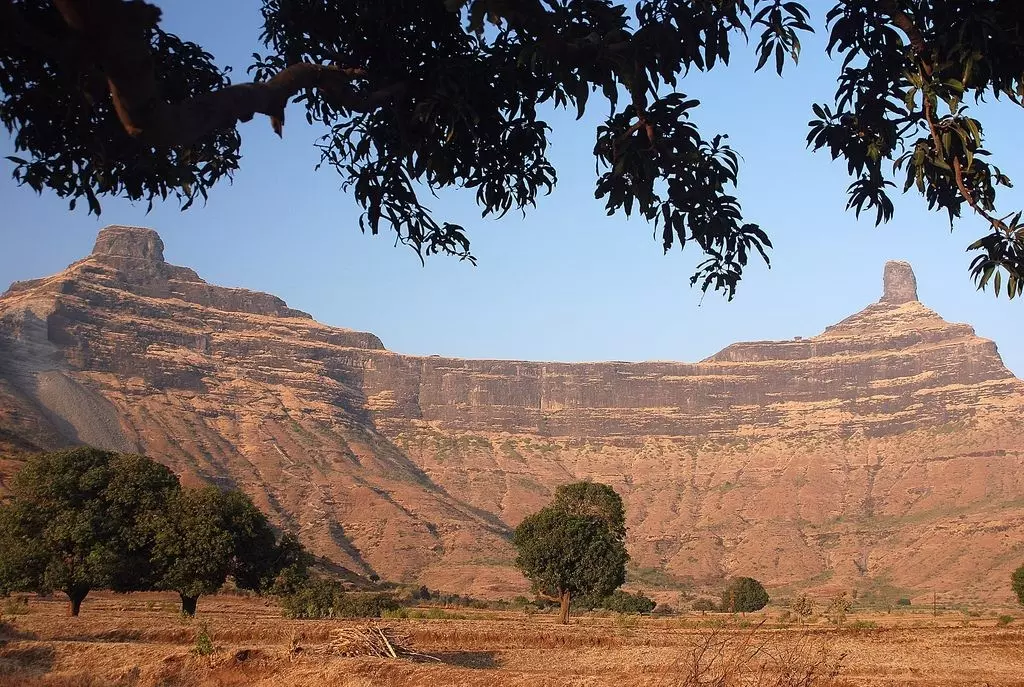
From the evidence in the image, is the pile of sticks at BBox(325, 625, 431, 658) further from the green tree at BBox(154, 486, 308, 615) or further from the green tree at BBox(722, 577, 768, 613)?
the green tree at BBox(722, 577, 768, 613)

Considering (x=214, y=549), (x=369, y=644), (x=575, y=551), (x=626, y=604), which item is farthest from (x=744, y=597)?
(x=369, y=644)

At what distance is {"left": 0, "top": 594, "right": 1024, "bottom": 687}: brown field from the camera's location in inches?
608

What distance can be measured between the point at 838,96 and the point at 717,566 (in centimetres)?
14968

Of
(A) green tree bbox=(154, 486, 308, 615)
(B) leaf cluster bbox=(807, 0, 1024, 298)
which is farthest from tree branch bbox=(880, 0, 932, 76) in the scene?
(A) green tree bbox=(154, 486, 308, 615)

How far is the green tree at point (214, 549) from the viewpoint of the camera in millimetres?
43156

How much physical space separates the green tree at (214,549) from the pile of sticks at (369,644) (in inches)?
933

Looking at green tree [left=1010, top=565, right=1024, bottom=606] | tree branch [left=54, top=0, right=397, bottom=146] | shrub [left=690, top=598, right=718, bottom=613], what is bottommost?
shrub [left=690, top=598, right=718, bottom=613]

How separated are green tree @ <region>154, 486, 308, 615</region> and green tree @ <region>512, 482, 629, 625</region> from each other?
13.7 m

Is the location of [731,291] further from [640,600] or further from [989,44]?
[640,600]

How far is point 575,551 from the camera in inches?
2199

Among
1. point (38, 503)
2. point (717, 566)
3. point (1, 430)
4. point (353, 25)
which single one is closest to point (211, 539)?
point (38, 503)

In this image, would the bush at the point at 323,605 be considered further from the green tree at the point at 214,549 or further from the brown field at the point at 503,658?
the brown field at the point at 503,658

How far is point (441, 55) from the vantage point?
871cm

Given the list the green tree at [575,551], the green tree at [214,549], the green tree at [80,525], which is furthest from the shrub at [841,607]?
the green tree at [80,525]
